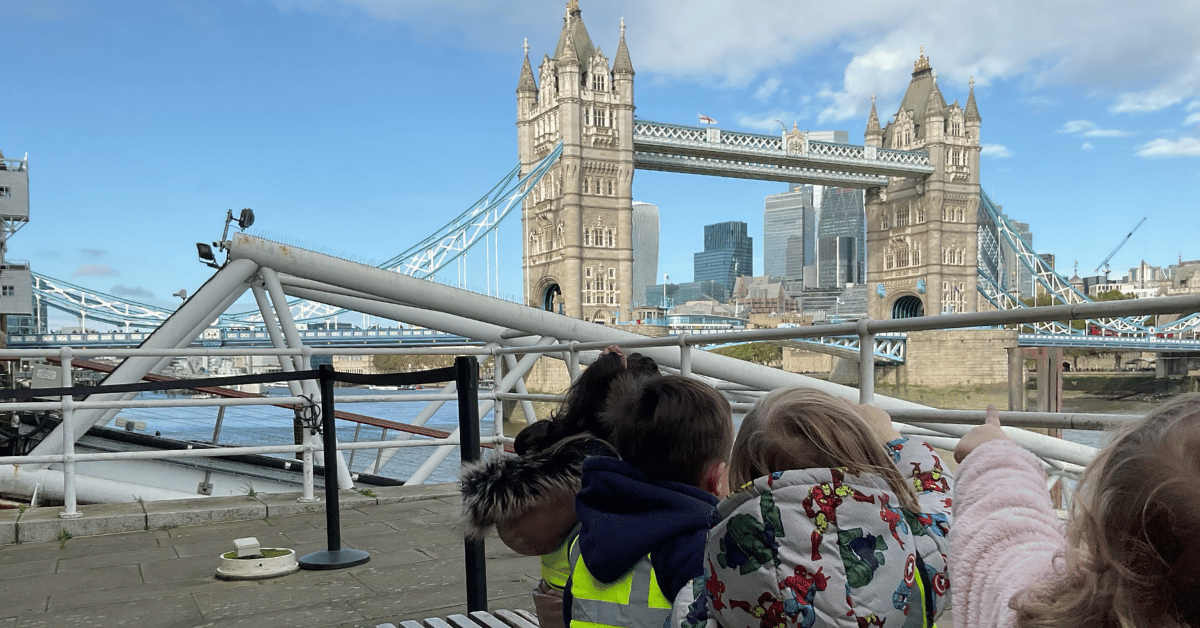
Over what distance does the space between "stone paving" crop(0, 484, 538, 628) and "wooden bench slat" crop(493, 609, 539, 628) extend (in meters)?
0.36

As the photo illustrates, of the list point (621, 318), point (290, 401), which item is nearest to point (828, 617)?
point (290, 401)

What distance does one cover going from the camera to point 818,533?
100 cm

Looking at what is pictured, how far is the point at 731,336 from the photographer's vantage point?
3.11 m

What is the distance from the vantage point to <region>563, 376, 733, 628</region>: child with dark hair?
1320 millimetres

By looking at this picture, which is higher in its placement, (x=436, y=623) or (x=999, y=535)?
(x=999, y=535)

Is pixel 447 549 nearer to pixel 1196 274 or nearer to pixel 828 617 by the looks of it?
pixel 828 617

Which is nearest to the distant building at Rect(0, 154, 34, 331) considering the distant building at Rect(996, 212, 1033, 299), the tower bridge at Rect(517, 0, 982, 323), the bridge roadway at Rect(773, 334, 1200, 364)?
the bridge roadway at Rect(773, 334, 1200, 364)

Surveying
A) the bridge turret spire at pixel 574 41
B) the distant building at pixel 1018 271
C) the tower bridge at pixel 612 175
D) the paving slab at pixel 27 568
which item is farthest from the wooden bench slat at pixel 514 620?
the distant building at pixel 1018 271

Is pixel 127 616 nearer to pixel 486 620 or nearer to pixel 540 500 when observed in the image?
pixel 486 620

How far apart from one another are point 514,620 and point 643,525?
111cm

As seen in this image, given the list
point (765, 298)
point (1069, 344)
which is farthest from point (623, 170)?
point (765, 298)

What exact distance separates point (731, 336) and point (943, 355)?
49.0 meters

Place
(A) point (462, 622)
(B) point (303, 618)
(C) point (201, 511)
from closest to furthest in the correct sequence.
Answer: (A) point (462, 622) → (B) point (303, 618) → (C) point (201, 511)

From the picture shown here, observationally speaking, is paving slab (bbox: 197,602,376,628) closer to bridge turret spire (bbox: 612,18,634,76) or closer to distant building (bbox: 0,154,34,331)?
distant building (bbox: 0,154,34,331)
